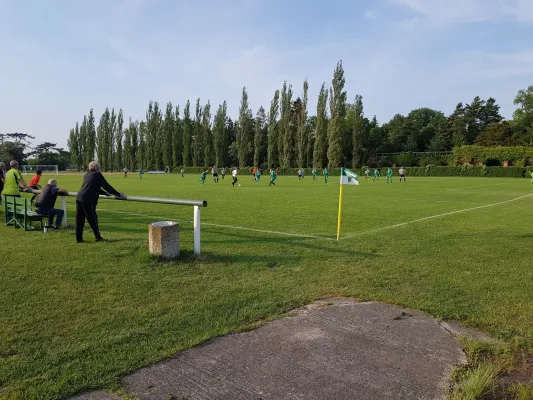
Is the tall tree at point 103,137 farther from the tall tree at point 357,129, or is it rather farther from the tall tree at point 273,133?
the tall tree at point 357,129

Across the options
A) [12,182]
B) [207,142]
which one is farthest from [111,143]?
[12,182]

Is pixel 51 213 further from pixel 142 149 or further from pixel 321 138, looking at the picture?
pixel 142 149

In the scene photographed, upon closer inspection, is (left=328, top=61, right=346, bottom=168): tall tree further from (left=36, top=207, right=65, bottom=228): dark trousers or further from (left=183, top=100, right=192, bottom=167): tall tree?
(left=36, top=207, right=65, bottom=228): dark trousers

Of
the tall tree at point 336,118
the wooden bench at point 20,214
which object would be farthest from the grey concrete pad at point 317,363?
the tall tree at point 336,118

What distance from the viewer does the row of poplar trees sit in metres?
74.4

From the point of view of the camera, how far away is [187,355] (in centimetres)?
366

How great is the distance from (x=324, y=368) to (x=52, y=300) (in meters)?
3.57

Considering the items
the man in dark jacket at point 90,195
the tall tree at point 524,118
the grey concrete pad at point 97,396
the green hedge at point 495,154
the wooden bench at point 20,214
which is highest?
the tall tree at point 524,118

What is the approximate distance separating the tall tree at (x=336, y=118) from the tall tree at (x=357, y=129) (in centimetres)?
→ 324

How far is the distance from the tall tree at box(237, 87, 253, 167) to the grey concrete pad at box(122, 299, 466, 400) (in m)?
80.5

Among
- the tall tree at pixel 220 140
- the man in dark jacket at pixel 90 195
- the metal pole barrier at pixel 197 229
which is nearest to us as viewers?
the metal pole barrier at pixel 197 229

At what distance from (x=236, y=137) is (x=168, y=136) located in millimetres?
16561

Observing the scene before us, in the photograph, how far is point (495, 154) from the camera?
68.1 m

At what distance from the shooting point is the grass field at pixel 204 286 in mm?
3746
